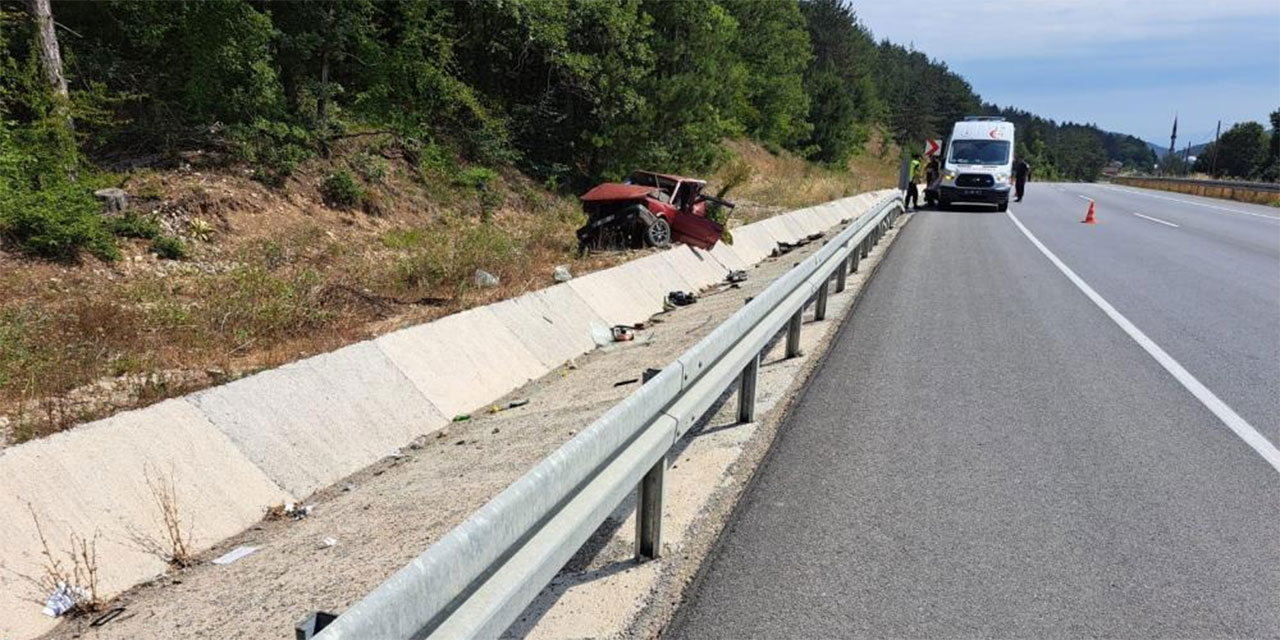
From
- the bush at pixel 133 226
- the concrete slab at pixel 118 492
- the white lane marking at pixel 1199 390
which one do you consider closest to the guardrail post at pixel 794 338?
the white lane marking at pixel 1199 390

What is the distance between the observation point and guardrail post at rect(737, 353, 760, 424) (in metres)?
5.40

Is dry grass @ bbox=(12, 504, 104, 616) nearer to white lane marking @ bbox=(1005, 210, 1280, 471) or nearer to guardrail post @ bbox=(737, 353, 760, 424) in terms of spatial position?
guardrail post @ bbox=(737, 353, 760, 424)

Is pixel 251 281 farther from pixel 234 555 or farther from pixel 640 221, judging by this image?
pixel 640 221

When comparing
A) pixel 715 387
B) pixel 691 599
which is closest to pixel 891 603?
pixel 691 599

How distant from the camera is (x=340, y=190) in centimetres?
1441

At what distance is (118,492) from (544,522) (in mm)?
2792

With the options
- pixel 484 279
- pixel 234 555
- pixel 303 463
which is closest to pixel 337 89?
pixel 484 279

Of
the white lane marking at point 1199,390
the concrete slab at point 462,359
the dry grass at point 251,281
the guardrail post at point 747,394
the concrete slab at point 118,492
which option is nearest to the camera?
the concrete slab at point 118,492

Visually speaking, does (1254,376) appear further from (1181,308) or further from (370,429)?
(370,429)

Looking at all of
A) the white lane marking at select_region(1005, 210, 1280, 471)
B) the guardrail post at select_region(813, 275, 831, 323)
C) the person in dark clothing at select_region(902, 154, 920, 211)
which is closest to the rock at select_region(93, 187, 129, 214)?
the guardrail post at select_region(813, 275, 831, 323)

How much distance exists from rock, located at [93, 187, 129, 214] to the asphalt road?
983cm

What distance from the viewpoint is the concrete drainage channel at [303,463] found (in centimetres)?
376

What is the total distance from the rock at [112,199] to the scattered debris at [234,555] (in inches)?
347

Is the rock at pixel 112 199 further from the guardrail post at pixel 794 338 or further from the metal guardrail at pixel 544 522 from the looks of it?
the metal guardrail at pixel 544 522
